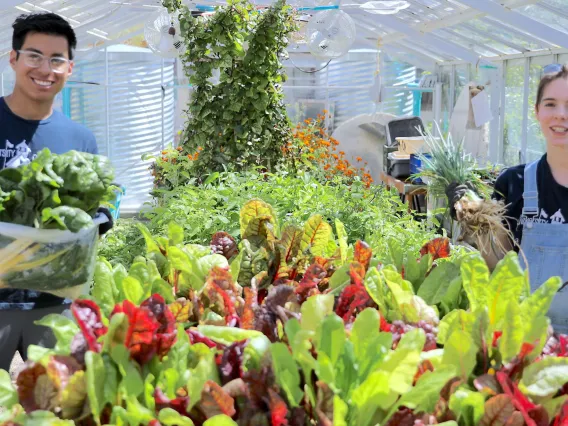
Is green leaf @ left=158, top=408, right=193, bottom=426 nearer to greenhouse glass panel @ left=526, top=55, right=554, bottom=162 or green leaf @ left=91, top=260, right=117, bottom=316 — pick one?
green leaf @ left=91, top=260, right=117, bottom=316

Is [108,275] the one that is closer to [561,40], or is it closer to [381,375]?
[381,375]

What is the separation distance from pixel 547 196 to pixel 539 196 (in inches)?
0.8

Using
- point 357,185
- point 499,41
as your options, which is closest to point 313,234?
point 357,185

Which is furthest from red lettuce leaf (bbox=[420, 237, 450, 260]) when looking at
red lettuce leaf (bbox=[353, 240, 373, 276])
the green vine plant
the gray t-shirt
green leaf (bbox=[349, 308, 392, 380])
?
the green vine plant

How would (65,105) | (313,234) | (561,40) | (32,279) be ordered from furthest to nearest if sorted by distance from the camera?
(65,105) < (561,40) < (313,234) < (32,279)

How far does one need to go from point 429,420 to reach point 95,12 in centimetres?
962

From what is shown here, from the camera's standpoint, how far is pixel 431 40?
1032 cm

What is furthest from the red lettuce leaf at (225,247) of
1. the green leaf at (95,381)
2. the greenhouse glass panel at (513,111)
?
the greenhouse glass panel at (513,111)

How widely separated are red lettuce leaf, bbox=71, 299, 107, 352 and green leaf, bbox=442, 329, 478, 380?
47 centimetres

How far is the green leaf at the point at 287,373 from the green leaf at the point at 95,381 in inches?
8.6

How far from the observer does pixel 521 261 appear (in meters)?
2.08

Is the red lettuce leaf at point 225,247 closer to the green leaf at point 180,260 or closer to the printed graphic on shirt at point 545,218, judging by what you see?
the green leaf at point 180,260

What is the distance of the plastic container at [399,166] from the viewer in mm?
7820

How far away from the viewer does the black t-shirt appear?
2045 mm
